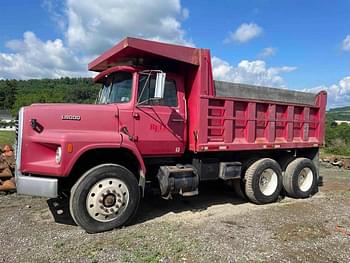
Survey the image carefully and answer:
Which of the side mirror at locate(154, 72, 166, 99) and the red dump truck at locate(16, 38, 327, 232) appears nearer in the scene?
the red dump truck at locate(16, 38, 327, 232)

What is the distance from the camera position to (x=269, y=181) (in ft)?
Result: 24.8

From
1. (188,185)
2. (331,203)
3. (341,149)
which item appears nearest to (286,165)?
(331,203)

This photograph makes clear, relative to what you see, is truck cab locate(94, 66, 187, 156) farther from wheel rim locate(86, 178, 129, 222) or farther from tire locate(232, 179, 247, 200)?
tire locate(232, 179, 247, 200)

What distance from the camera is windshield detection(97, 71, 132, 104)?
6.04 metres

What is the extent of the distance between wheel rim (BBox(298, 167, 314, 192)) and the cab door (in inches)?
137

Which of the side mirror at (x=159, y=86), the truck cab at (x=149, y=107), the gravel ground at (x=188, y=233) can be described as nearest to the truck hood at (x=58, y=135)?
the truck cab at (x=149, y=107)

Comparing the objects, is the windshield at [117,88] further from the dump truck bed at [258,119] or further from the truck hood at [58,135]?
the dump truck bed at [258,119]

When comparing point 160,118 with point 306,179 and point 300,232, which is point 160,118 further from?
point 306,179

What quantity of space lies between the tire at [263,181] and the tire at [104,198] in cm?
267

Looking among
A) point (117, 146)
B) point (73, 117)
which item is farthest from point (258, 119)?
point (73, 117)

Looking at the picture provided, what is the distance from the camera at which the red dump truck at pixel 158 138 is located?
5.19 meters

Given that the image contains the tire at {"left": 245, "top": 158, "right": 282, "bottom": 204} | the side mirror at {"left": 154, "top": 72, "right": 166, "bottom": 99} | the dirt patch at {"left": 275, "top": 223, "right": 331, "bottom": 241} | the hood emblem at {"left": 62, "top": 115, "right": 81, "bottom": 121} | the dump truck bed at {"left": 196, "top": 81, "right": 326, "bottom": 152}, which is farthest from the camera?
the tire at {"left": 245, "top": 158, "right": 282, "bottom": 204}

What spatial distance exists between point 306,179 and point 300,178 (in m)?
0.24

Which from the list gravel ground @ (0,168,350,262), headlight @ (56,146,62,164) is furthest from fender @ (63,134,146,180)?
gravel ground @ (0,168,350,262)
